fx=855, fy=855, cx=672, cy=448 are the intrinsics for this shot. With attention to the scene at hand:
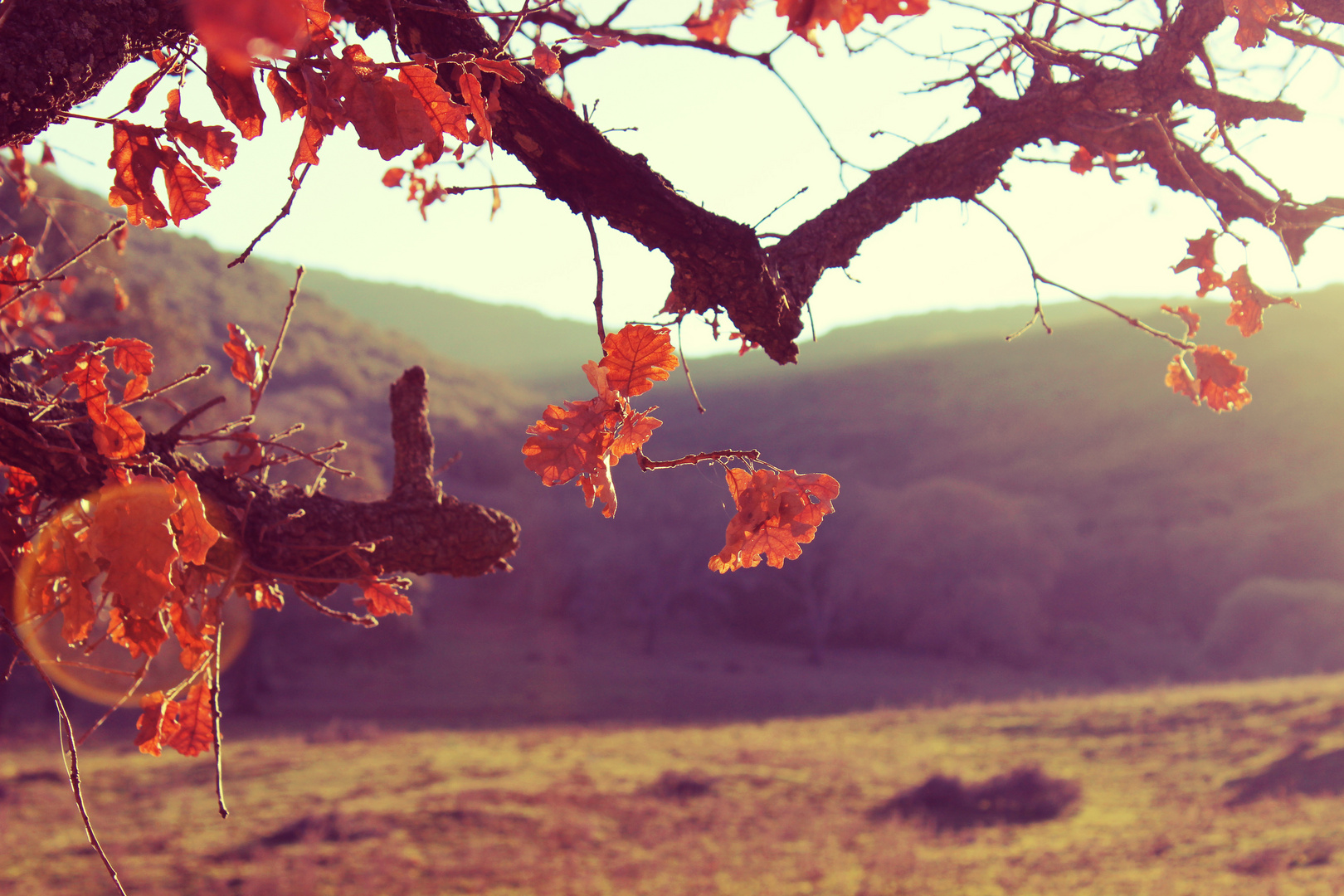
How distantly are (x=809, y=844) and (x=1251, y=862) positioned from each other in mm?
4546

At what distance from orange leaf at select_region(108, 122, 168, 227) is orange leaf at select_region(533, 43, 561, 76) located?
75 centimetres

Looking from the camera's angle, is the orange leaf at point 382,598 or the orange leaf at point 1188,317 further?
the orange leaf at point 1188,317

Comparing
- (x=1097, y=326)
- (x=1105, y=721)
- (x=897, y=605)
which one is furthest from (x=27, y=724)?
(x=1097, y=326)

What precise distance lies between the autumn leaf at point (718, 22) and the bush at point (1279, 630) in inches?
1120

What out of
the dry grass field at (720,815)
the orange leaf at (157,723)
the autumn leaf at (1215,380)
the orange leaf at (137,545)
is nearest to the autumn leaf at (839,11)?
the orange leaf at (137,545)

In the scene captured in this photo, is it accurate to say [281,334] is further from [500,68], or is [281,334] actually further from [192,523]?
[500,68]

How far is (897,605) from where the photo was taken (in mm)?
34062

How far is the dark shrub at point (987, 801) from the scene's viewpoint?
36.8 ft

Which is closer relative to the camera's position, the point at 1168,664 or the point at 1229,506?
the point at 1168,664

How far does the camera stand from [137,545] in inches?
45.3

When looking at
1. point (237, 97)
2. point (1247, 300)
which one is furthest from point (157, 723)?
point (1247, 300)

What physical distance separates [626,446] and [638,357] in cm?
14

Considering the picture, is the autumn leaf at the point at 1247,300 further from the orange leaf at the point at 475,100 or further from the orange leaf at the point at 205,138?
the orange leaf at the point at 205,138

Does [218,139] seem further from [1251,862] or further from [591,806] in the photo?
[591,806]
